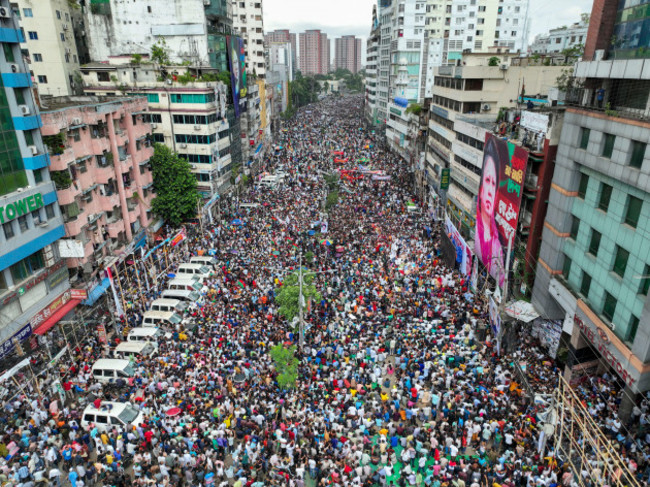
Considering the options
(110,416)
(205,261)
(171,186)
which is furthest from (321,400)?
(171,186)

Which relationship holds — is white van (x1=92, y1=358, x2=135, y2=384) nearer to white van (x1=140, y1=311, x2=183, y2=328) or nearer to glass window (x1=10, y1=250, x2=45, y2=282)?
white van (x1=140, y1=311, x2=183, y2=328)

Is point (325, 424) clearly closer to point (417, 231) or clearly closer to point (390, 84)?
point (417, 231)

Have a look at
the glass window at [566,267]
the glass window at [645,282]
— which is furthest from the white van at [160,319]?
the glass window at [645,282]

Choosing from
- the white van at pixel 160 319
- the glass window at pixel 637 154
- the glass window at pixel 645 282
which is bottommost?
the white van at pixel 160 319

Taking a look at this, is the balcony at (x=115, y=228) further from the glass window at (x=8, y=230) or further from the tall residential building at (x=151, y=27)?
the tall residential building at (x=151, y=27)

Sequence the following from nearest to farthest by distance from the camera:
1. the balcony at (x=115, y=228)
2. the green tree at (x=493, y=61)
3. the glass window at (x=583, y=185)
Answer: the glass window at (x=583, y=185) → the balcony at (x=115, y=228) → the green tree at (x=493, y=61)

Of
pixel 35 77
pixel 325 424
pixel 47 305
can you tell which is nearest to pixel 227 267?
pixel 47 305

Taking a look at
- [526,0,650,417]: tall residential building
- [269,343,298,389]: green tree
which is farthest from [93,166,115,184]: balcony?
[526,0,650,417]: tall residential building
